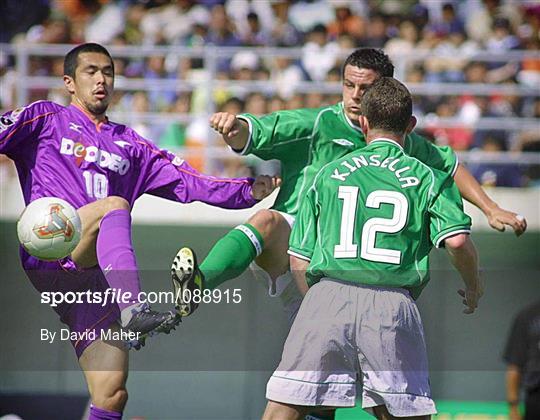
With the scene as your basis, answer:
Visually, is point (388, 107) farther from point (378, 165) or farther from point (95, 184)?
point (95, 184)

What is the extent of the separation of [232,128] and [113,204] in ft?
2.11

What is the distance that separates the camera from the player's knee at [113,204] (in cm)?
484

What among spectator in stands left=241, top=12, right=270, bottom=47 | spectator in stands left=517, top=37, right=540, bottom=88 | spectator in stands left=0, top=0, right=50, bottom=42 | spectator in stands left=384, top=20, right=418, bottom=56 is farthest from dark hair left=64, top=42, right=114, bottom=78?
spectator in stands left=517, top=37, right=540, bottom=88

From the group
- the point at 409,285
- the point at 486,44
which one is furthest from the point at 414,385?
the point at 486,44

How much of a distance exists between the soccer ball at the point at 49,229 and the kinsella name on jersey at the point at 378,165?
1.22 metres

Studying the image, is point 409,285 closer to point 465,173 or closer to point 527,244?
point 465,173

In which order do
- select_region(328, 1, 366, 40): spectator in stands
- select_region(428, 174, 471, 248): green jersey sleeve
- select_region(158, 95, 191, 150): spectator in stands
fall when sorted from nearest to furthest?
select_region(428, 174, 471, 248): green jersey sleeve < select_region(158, 95, 191, 150): spectator in stands < select_region(328, 1, 366, 40): spectator in stands

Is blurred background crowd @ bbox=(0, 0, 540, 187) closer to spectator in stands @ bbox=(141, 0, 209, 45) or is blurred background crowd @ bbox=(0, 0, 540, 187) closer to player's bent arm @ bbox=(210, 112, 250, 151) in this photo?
spectator in stands @ bbox=(141, 0, 209, 45)

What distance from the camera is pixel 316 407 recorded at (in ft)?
14.4

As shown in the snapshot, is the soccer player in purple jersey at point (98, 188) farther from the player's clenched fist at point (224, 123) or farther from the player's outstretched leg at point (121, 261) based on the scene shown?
the player's clenched fist at point (224, 123)

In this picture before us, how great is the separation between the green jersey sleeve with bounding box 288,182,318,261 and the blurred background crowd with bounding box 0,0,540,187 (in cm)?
→ 464

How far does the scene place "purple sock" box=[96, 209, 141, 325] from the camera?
15.5 ft

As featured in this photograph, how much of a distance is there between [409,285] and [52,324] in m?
1.81

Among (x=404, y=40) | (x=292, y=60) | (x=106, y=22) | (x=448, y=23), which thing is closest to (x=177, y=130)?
(x=292, y=60)
